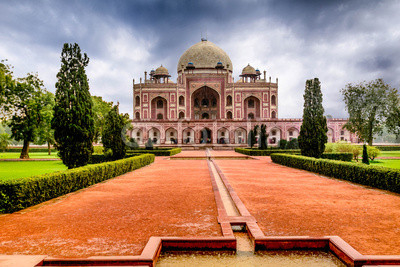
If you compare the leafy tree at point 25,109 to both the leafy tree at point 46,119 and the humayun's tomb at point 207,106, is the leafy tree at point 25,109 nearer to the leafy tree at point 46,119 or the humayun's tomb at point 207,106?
the leafy tree at point 46,119

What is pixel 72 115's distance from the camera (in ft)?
31.1

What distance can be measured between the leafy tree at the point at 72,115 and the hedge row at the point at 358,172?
8258 mm

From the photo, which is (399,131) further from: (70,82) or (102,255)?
(102,255)

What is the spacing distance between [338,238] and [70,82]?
9.60 m

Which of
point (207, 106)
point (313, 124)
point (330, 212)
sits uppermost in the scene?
point (207, 106)

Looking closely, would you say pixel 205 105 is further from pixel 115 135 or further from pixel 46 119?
pixel 115 135

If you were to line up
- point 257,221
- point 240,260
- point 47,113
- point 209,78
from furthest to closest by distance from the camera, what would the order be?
→ point 209,78 → point 47,113 → point 257,221 → point 240,260

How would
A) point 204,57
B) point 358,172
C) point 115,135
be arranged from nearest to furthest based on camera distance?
1. point 358,172
2. point 115,135
3. point 204,57

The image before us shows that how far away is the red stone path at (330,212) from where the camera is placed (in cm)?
355

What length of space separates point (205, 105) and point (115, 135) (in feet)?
118

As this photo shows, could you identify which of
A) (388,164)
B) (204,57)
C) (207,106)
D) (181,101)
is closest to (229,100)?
(207,106)

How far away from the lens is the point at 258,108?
1810 inches

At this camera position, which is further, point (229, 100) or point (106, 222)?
point (229, 100)

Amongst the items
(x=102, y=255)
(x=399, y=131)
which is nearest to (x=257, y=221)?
(x=102, y=255)
